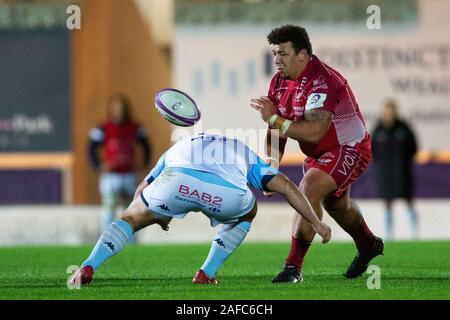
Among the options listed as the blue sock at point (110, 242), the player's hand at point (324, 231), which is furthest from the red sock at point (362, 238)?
the blue sock at point (110, 242)

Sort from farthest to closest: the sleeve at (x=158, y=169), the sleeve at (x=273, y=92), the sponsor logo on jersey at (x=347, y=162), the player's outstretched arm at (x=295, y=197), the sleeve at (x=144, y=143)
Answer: the sleeve at (x=144, y=143) < the sleeve at (x=273, y=92) < the sponsor logo on jersey at (x=347, y=162) < the sleeve at (x=158, y=169) < the player's outstretched arm at (x=295, y=197)

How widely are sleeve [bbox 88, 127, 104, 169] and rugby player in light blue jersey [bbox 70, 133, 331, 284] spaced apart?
8.68 m

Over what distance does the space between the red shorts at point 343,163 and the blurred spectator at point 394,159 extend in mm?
7712

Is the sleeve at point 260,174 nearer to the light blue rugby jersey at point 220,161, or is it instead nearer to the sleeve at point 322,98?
the light blue rugby jersey at point 220,161

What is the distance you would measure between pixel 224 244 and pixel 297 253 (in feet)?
2.45

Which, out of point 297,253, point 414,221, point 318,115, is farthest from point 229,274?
point 414,221

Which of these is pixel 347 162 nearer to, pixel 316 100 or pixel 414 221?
pixel 316 100

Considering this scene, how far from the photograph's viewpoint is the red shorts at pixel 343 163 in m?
9.72

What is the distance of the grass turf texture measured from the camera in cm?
851

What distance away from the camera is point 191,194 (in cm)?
880

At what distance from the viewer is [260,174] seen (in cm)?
895

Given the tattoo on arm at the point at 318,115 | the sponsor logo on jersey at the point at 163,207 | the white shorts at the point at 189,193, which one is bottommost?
the sponsor logo on jersey at the point at 163,207

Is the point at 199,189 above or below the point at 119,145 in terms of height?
above
